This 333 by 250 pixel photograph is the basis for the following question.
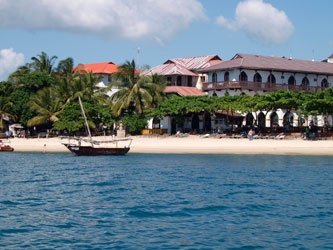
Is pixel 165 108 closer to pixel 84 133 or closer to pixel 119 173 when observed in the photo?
pixel 84 133

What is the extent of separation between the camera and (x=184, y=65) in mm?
73688

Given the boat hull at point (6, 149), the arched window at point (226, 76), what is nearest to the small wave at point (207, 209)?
the boat hull at point (6, 149)

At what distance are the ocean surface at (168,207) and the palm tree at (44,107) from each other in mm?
25253

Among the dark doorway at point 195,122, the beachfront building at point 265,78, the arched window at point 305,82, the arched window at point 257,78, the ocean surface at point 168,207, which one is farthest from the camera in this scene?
the arched window at point 305,82

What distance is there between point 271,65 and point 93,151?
29.2 metres

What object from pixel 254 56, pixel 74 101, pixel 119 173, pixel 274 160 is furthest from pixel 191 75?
pixel 119 173

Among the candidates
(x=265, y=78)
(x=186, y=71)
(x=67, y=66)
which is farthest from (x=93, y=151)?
(x=186, y=71)

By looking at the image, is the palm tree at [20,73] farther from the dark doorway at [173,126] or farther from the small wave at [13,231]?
the small wave at [13,231]

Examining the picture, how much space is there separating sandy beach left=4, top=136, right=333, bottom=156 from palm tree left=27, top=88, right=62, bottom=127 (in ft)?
11.3

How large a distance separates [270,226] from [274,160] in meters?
22.5

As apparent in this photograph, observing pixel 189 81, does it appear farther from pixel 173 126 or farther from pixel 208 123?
pixel 173 126

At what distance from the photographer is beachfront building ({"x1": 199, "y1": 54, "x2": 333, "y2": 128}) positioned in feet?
193

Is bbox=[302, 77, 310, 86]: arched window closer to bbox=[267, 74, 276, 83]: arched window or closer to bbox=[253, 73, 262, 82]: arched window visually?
bbox=[267, 74, 276, 83]: arched window

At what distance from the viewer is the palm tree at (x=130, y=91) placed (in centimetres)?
5606
